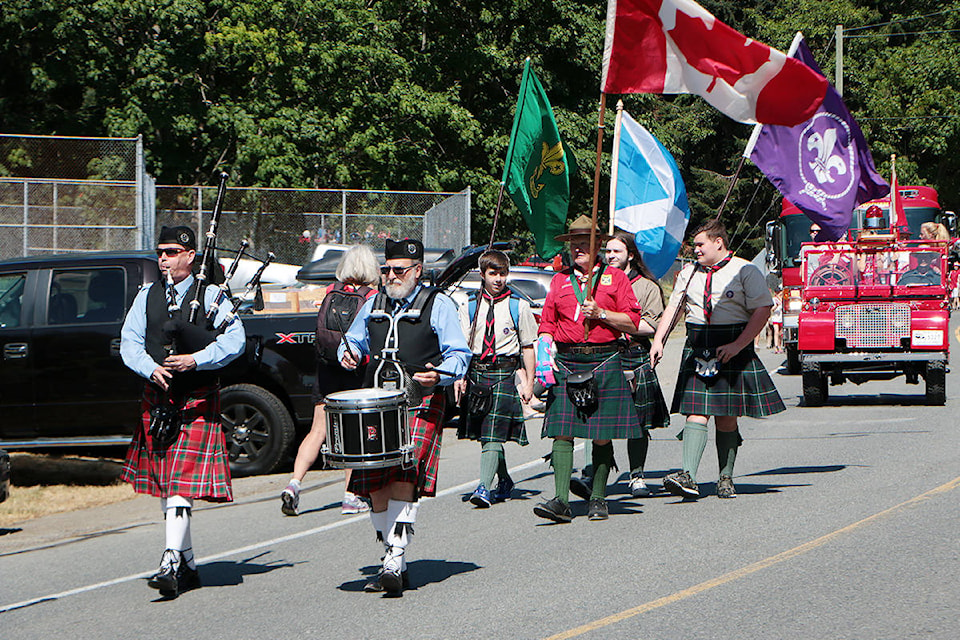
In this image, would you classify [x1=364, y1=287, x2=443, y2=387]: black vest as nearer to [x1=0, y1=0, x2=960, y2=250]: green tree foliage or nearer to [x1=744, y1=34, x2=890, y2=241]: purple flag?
[x1=744, y1=34, x2=890, y2=241]: purple flag

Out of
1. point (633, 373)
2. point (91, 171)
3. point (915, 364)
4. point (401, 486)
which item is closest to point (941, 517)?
point (633, 373)

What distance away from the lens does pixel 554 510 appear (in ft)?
26.0

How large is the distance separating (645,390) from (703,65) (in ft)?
8.26

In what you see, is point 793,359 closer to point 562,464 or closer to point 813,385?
point 813,385

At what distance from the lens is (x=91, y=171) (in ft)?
→ 77.2

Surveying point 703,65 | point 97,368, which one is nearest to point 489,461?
point 703,65

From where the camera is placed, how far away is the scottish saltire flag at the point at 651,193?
1262 cm

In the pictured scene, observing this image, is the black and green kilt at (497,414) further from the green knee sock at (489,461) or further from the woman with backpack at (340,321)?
the woman with backpack at (340,321)

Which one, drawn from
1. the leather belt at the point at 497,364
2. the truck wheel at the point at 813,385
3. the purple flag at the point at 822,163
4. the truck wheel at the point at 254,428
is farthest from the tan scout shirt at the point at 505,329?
the truck wheel at the point at 813,385

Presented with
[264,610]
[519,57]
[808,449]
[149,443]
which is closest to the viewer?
[264,610]

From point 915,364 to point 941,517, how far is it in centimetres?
706

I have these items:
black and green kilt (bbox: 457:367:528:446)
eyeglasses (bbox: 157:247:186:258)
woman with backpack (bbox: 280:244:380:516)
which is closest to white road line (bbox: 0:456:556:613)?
woman with backpack (bbox: 280:244:380:516)

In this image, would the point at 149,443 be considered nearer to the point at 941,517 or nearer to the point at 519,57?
the point at 941,517

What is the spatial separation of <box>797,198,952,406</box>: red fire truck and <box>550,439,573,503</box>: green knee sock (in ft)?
23.8
